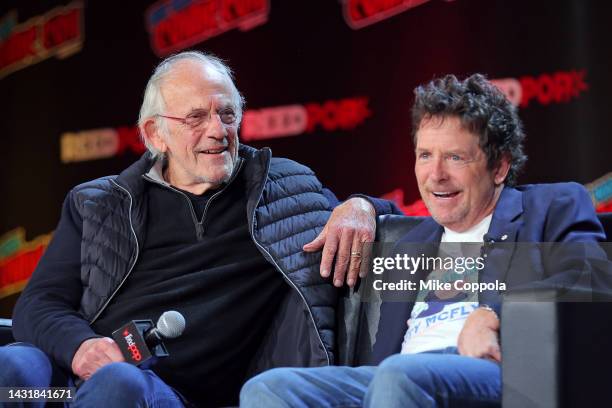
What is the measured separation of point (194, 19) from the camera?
4480 mm

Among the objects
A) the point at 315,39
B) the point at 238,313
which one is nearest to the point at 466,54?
the point at 315,39

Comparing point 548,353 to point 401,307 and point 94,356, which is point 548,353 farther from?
point 94,356

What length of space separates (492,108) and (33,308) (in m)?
1.27

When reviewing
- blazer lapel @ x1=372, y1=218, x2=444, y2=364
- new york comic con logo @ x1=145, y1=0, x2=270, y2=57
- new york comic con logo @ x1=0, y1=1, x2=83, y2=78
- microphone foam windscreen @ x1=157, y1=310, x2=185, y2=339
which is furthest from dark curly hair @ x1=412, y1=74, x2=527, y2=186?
new york comic con logo @ x1=0, y1=1, x2=83, y2=78

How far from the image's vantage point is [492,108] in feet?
7.22

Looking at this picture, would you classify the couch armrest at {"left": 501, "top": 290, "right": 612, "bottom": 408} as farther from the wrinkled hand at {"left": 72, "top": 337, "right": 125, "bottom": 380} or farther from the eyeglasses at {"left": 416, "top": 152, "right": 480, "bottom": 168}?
the wrinkled hand at {"left": 72, "top": 337, "right": 125, "bottom": 380}

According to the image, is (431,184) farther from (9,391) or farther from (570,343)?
(9,391)

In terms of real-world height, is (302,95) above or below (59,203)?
above

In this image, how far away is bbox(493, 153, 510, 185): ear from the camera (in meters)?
2.23

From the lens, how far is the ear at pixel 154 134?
8.78 feet

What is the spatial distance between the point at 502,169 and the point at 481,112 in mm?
156

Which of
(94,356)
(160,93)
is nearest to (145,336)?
(94,356)

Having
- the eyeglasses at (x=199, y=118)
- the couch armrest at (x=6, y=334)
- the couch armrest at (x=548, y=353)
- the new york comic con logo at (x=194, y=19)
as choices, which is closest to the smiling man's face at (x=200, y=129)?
the eyeglasses at (x=199, y=118)

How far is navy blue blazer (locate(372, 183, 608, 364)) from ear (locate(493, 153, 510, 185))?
3 centimetres
